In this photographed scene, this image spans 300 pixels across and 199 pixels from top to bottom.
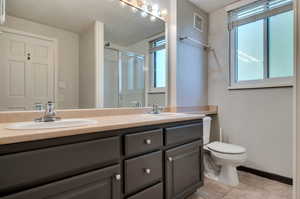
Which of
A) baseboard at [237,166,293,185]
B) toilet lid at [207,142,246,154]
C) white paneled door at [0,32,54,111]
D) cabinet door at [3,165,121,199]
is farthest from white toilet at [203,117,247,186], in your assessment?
white paneled door at [0,32,54,111]

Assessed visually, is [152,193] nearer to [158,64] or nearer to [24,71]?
[24,71]

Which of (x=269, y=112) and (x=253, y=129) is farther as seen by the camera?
(x=253, y=129)

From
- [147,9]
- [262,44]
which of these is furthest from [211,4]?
[147,9]

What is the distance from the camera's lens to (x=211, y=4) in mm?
2438

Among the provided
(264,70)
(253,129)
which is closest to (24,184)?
(253,129)

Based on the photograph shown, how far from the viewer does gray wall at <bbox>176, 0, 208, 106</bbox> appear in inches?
87.4

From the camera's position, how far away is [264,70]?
2189 mm

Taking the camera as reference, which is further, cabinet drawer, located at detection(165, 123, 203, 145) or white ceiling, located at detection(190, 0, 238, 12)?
white ceiling, located at detection(190, 0, 238, 12)

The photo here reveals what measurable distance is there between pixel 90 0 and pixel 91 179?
1.47m

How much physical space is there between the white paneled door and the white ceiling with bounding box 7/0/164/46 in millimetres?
184

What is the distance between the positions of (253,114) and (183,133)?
1.31 meters

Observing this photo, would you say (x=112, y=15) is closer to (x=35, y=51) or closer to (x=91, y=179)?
(x=35, y=51)

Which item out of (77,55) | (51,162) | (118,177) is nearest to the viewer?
(51,162)

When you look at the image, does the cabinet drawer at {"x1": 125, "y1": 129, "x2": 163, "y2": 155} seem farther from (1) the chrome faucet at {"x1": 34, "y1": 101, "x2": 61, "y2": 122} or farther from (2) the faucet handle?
(2) the faucet handle
